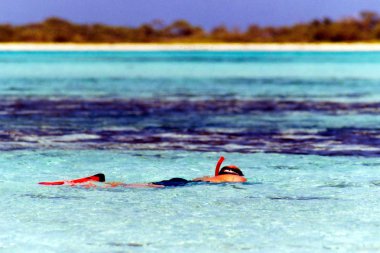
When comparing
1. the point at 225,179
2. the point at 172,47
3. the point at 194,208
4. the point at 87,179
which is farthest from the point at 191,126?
the point at 172,47

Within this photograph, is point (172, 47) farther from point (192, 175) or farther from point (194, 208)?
point (194, 208)

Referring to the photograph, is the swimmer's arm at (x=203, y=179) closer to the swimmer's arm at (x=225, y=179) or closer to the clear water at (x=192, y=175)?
the swimmer's arm at (x=225, y=179)

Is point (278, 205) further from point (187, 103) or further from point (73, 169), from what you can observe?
point (187, 103)

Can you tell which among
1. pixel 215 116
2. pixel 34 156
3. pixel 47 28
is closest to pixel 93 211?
pixel 34 156

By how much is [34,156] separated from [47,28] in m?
145

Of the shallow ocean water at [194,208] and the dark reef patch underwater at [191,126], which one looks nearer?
the shallow ocean water at [194,208]

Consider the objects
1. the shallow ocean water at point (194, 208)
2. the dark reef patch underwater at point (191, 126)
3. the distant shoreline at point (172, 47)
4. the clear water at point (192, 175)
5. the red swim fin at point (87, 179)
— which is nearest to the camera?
the shallow ocean water at point (194, 208)

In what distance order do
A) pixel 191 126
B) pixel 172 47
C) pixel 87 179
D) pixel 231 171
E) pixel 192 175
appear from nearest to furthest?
pixel 87 179, pixel 231 171, pixel 192 175, pixel 191 126, pixel 172 47

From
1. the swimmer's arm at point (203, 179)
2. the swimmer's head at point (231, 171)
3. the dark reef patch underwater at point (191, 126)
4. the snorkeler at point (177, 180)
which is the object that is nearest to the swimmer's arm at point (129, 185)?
the snorkeler at point (177, 180)

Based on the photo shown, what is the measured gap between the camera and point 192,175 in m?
11.4

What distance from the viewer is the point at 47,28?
155 meters

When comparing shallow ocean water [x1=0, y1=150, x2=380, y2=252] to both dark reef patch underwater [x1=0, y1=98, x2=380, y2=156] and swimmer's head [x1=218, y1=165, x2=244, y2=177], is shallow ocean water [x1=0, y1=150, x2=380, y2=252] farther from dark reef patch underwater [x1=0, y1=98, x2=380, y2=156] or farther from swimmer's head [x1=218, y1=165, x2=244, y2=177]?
dark reef patch underwater [x1=0, y1=98, x2=380, y2=156]

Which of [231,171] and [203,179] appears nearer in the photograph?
[231,171]

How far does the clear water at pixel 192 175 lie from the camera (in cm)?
795
